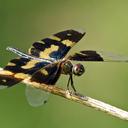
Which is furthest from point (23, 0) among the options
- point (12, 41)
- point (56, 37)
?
point (56, 37)

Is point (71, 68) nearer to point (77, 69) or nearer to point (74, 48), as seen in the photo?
point (77, 69)

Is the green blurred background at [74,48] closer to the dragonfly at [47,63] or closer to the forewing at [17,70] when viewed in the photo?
the dragonfly at [47,63]

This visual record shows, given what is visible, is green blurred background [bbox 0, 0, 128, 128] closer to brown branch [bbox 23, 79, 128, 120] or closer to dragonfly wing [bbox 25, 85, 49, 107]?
dragonfly wing [bbox 25, 85, 49, 107]

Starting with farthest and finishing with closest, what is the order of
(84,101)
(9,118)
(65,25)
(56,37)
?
(65,25) < (9,118) < (56,37) < (84,101)

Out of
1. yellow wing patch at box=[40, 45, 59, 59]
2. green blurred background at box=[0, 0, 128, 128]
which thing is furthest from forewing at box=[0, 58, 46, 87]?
green blurred background at box=[0, 0, 128, 128]

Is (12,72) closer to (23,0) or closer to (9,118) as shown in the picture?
A: (9,118)

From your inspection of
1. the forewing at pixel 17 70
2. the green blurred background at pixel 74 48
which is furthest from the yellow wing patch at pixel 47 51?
the green blurred background at pixel 74 48
